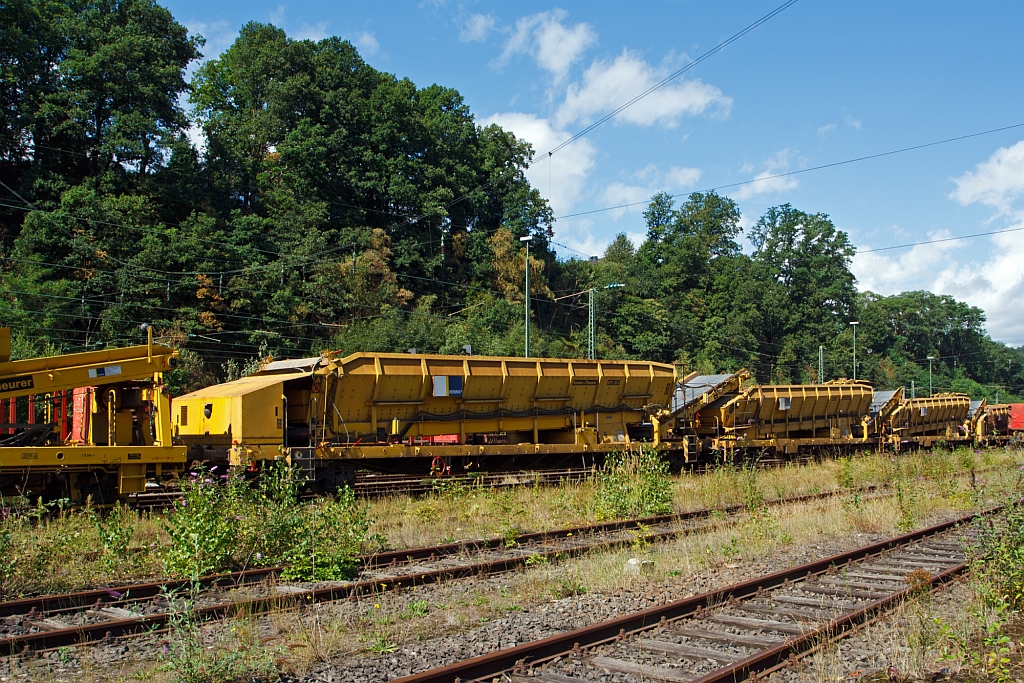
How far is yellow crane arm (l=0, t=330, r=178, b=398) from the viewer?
11852mm

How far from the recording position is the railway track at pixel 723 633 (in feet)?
19.6

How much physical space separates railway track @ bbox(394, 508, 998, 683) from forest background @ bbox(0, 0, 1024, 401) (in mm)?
22614

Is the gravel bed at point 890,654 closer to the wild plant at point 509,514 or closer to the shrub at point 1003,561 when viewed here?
the shrub at point 1003,561

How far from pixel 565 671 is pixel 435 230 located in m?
46.2

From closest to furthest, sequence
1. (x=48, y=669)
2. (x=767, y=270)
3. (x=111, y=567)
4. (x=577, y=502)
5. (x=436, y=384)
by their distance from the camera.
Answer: (x=48, y=669) < (x=111, y=567) < (x=577, y=502) < (x=436, y=384) < (x=767, y=270)

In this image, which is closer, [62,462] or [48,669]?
[48,669]

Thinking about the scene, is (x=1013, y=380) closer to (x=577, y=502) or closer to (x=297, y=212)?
(x=297, y=212)

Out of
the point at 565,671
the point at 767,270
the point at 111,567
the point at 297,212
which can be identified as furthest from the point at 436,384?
the point at 767,270

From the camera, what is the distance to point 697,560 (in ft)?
32.6

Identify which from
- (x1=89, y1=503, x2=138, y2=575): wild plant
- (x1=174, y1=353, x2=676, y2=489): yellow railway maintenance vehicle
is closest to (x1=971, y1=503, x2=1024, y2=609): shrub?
(x1=89, y1=503, x2=138, y2=575): wild plant

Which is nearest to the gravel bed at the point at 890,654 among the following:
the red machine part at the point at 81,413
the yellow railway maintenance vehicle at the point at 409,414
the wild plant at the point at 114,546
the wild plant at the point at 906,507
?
the wild plant at the point at 906,507

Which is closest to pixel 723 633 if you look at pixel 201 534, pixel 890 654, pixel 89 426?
pixel 890 654

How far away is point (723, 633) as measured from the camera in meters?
7.07

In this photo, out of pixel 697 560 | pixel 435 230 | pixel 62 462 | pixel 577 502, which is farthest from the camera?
pixel 435 230
